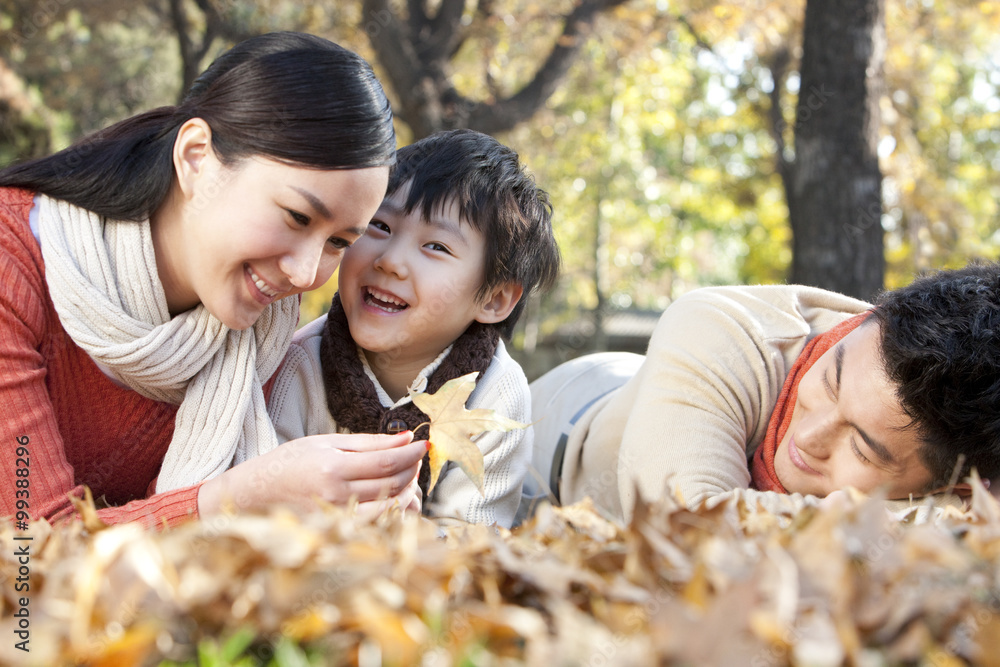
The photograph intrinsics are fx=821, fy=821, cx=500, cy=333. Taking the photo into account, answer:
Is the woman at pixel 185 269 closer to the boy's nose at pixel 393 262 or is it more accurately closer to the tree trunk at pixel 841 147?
the boy's nose at pixel 393 262

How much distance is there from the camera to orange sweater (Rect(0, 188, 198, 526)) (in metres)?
1.66

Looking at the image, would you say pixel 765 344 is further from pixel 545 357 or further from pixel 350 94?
pixel 545 357

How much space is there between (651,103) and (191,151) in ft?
54.8

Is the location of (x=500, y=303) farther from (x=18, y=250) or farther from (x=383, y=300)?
(x=18, y=250)

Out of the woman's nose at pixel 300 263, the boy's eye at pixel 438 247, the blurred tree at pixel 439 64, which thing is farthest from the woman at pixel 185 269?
the blurred tree at pixel 439 64

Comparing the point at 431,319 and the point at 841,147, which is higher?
the point at 841,147

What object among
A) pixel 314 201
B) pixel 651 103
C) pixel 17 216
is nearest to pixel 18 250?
pixel 17 216

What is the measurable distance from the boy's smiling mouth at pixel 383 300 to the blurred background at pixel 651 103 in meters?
1.60

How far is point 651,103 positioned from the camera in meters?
17.5

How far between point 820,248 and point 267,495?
14.1ft

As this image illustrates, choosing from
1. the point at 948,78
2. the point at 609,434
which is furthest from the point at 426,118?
the point at 948,78

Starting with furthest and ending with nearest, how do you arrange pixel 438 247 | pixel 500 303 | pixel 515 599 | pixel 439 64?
1. pixel 439 64
2. pixel 500 303
3. pixel 438 247
4. pixel 515 599

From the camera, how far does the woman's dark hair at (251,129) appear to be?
179cm

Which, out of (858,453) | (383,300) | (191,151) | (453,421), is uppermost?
(191,151)
